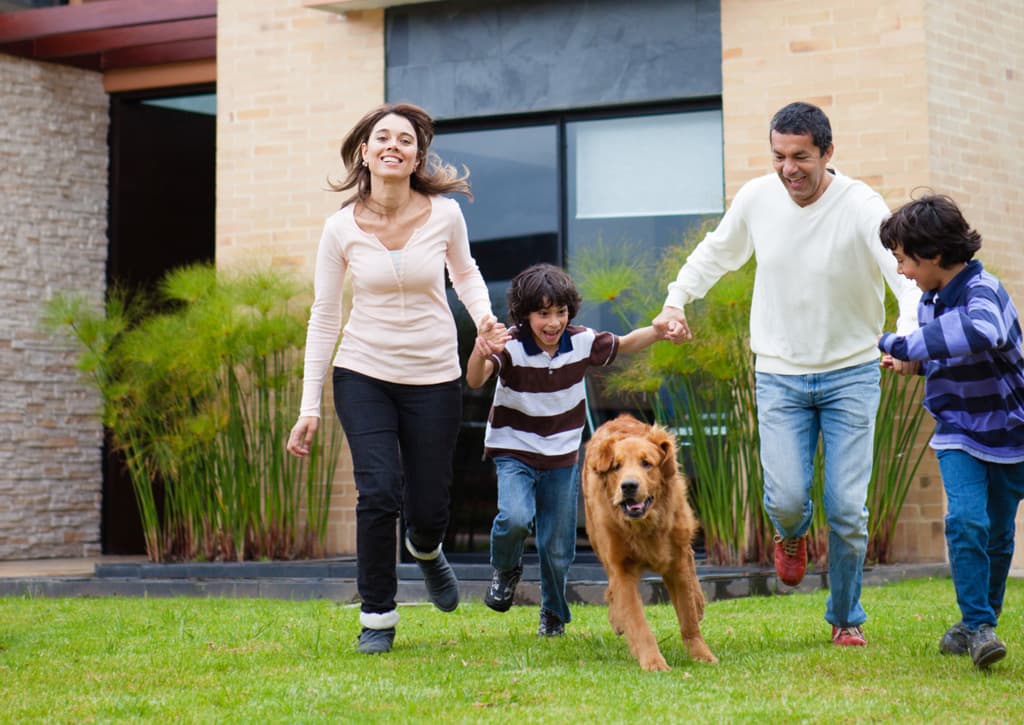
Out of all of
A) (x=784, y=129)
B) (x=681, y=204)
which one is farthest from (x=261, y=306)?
(x=784, y=129)

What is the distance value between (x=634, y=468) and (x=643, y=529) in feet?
0.86

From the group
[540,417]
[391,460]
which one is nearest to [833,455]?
[540,417]

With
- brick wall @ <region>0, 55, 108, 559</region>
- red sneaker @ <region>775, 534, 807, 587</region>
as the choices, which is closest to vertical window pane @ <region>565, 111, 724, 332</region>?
red sneaker @ <region>775, 534, 807, 587</region>

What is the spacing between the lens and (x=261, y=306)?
418 inches

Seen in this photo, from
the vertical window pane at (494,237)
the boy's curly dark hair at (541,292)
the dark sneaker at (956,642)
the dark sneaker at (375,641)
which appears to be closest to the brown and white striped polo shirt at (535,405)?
the boy's curly dark hair at (541,292)

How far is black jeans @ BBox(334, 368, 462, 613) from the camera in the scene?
5.47 metres

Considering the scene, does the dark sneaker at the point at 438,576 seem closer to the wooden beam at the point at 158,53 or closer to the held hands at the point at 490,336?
the held hands at the point at 490,336

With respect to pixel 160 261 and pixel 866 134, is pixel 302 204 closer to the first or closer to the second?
pixel 160 261

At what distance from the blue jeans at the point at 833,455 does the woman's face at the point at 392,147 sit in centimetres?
175

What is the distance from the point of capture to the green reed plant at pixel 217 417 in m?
10.5

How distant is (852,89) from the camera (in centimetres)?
997

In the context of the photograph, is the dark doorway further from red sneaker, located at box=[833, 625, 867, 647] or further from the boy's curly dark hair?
red sneaker, located at box=[833, 625, 867, 647]

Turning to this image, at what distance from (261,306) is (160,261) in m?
3.89

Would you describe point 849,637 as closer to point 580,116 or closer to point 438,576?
point 438,576
